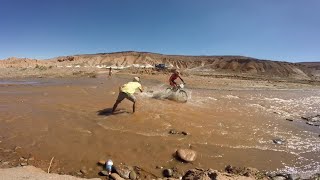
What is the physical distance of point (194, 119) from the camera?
11.7 meters

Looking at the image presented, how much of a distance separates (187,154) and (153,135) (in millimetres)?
1655

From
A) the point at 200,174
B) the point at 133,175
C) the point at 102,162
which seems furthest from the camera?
the point at 102,162

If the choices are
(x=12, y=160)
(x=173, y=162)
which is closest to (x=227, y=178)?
(x=173, y=162)

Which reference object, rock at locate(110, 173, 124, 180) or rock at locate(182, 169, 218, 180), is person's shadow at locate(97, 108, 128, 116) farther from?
rock at locate(182, 169, 218, 180)

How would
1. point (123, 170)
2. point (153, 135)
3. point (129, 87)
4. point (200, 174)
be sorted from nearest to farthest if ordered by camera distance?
point (200, 174)
point (123, 170)
point (153, 135)
point (129, 87)

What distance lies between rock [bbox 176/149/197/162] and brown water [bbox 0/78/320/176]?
0.54 ft

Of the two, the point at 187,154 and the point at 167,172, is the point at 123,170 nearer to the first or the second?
the point at 167,172

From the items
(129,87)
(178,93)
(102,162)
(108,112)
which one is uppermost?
(129,87)

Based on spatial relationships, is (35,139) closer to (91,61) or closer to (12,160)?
(12,160)

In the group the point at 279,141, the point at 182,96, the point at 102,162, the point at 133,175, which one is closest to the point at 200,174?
the point at 133,175

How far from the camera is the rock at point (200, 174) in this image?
630 cm

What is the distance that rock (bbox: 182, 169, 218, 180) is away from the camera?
6.30 metres

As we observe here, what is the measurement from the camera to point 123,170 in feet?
23.4

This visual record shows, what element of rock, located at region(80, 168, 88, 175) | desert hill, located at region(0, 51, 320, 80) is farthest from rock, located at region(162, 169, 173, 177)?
desert hill, located at region(0, 51, 320, 80)
